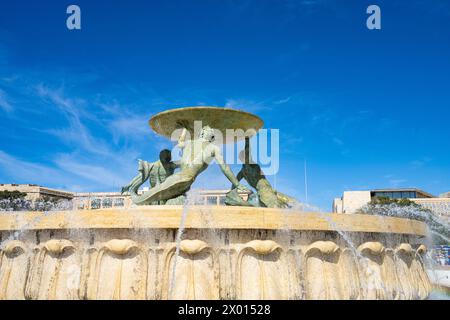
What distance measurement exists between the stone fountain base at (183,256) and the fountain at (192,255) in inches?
0.5

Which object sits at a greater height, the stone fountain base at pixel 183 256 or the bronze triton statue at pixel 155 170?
the bronze triton statue at pixel 155 170

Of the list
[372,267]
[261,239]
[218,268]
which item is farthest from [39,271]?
[372,267]

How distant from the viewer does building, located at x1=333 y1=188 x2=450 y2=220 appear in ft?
174

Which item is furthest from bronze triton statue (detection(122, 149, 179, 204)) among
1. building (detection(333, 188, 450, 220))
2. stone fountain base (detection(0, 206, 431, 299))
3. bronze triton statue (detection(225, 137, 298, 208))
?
building (detection(333, 188, 450, 220))

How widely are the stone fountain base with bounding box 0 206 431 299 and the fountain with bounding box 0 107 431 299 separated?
0.5 inches

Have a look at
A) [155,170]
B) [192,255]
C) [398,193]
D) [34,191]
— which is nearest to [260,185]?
[155,170]

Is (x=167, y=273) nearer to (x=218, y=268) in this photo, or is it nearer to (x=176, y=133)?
(x=218, y=268)

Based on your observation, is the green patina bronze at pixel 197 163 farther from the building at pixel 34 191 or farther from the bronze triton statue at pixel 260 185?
Result: the building at pixel 34 191

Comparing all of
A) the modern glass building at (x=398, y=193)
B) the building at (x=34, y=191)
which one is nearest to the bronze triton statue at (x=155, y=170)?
the building at (x=34, y=191)

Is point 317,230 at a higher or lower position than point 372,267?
higher

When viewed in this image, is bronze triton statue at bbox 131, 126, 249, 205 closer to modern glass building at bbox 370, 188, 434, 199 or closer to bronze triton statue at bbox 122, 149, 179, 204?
bronze triton statue at bbox 122, 149, 179, 204

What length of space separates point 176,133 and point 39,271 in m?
5.32

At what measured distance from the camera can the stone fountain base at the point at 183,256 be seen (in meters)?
4.93
